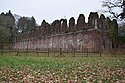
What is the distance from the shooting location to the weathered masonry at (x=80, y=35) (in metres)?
36.8

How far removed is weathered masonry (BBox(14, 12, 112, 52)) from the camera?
121 feet

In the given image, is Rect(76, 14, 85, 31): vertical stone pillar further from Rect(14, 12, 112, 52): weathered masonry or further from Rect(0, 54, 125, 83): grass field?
Rect(0, 54, 125, 83): grass field

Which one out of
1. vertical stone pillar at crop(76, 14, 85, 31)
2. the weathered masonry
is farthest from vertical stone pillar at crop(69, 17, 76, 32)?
vertical stone pillar at crop(76, 14, 85, 31)

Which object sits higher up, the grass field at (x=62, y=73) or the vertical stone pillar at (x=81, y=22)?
the vertical stone pillar at (x=81, y=22)

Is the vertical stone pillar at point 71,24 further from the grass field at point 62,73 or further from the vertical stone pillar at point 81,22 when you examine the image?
the grass field at point 62,73

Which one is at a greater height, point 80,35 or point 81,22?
point 81,22

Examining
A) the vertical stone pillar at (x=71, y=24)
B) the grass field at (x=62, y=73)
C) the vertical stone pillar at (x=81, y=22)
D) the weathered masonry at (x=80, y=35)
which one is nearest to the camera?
the grass field at (x=62, y=73)

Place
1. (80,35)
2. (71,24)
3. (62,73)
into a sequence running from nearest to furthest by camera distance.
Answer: (62,73) → (80,35) → (71,24)

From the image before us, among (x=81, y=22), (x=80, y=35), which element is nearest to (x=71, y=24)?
(x=81, y=22)

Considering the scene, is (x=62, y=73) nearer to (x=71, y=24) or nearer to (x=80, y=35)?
(x=80, y=35)

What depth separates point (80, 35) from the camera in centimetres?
3850

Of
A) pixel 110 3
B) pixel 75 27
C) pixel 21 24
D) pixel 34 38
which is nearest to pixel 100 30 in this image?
pixel 75 27

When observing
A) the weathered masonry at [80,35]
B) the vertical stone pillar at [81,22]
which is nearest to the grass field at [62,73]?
the weathered masonry at [80,35]

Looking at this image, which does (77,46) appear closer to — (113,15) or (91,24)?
(91,24)
